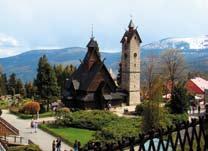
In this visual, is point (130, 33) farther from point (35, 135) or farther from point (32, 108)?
point (35, 135)

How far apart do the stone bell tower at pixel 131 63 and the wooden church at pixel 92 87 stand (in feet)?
10.5

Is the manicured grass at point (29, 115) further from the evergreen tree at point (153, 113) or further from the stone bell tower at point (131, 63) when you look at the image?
the evergreen tree at point (153, 113)

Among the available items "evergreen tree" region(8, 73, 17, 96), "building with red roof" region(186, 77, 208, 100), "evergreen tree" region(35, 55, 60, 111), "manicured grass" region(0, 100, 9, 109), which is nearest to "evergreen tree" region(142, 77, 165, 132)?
"evergreen tree" region(35, 55, 60, 111)

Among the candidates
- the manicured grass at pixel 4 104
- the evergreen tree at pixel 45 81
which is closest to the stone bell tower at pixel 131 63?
the evergreen tree at pixel 45 81

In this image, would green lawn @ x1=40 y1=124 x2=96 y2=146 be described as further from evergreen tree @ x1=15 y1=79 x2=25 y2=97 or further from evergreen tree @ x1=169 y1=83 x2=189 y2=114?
evergreen tree @ x1=15 y1=79 x2=25 y2=97

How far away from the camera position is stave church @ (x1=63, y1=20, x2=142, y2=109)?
53969 mm

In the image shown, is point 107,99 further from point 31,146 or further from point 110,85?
point 31,146

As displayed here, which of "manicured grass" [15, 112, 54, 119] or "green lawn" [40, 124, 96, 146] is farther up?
"manicured grass" [15, 112, 54, 119]

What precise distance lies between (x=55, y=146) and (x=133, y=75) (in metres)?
31.5

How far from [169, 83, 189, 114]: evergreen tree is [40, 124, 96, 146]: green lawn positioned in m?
10.5

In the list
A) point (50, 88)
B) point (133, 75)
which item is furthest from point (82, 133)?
point (133, 75)

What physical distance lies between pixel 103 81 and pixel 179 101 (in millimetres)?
11332

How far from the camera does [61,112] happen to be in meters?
43.9

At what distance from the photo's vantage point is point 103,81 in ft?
178
